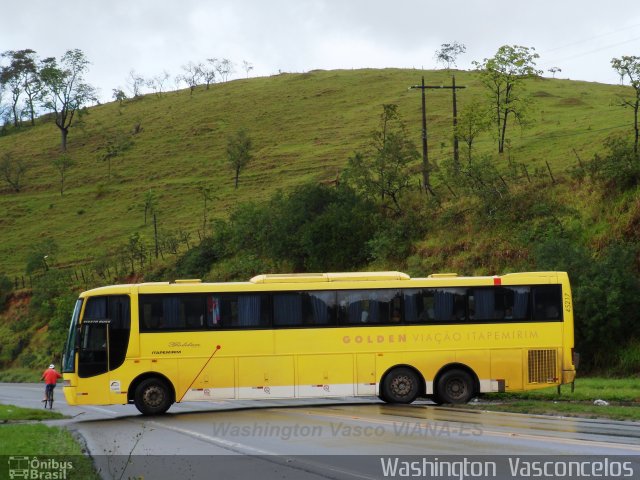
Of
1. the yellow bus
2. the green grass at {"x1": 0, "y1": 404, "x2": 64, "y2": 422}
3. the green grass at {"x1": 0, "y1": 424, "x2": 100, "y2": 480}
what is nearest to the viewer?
the green grass at {"x1": 0, "y1": 424, "x2": 100, "y2": 480}

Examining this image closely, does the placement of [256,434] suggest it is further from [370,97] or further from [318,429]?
[370,97]

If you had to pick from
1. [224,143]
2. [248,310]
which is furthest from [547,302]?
[224,143]

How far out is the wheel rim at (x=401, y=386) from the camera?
2519cm

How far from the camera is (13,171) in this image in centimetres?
12088

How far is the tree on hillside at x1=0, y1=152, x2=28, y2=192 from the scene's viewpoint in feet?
388

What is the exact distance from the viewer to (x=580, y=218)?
42781 mm

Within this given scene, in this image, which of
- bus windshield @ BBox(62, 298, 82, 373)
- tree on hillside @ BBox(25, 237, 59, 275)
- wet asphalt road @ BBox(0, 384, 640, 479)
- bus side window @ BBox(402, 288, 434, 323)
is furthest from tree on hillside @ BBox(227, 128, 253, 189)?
wet asphalt road @ BBox(0, 384, 640, 479)

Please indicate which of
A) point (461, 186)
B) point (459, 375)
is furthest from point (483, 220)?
point (459, 375)

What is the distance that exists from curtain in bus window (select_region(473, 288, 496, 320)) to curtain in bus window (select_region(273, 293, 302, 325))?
488 centimetres

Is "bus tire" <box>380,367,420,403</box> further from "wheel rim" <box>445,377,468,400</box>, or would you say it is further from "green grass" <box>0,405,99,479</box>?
"green grass" <box>0,405,99,479</box>

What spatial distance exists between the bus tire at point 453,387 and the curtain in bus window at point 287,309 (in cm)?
421

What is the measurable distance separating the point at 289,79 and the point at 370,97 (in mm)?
26357

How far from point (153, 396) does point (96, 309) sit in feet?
9.28

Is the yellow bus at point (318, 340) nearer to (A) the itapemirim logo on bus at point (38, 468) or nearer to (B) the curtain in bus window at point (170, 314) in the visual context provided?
(B) the curtain in bus window at point (170, 314)
